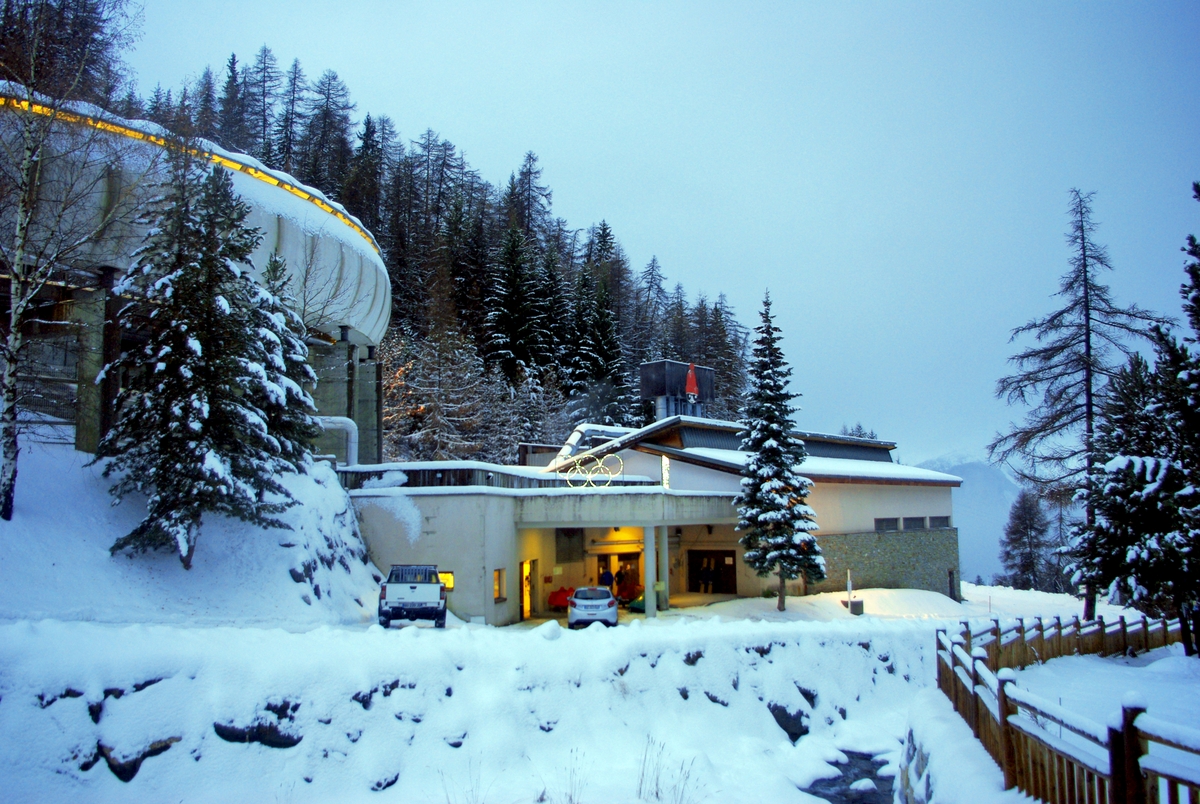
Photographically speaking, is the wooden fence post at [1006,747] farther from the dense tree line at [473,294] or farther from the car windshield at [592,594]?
the dense tree line at [473,294]

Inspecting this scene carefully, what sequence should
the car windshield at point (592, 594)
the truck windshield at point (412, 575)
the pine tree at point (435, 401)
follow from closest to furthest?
the truck windshield at point (412, 575), the car windshield at point (592, 594), the pine tree at point (435, 401)

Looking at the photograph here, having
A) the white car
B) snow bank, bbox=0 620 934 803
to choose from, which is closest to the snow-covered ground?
snow bank, bbox=0 620 934 803

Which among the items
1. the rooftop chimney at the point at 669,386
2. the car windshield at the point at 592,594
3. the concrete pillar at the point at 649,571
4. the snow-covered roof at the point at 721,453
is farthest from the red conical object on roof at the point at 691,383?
the car windshield at the point at 592,594

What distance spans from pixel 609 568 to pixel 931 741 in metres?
24.2

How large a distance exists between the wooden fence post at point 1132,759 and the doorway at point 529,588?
71.9 ft

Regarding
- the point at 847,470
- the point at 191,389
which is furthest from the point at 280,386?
the point at 847,470

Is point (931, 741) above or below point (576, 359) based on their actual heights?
below

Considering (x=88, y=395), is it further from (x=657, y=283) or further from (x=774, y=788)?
(x=657, y=283)

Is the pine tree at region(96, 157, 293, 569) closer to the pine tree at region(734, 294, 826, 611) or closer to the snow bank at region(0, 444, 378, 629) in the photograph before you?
the snow bank at region(0, 444, 378, 629)

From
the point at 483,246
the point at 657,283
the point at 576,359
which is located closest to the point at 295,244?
the point at 576,359

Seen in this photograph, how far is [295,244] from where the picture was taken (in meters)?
25.1

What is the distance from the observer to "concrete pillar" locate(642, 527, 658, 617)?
24781mm

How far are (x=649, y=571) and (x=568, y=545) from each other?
23.0 ft

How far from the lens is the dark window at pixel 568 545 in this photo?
101 feet
